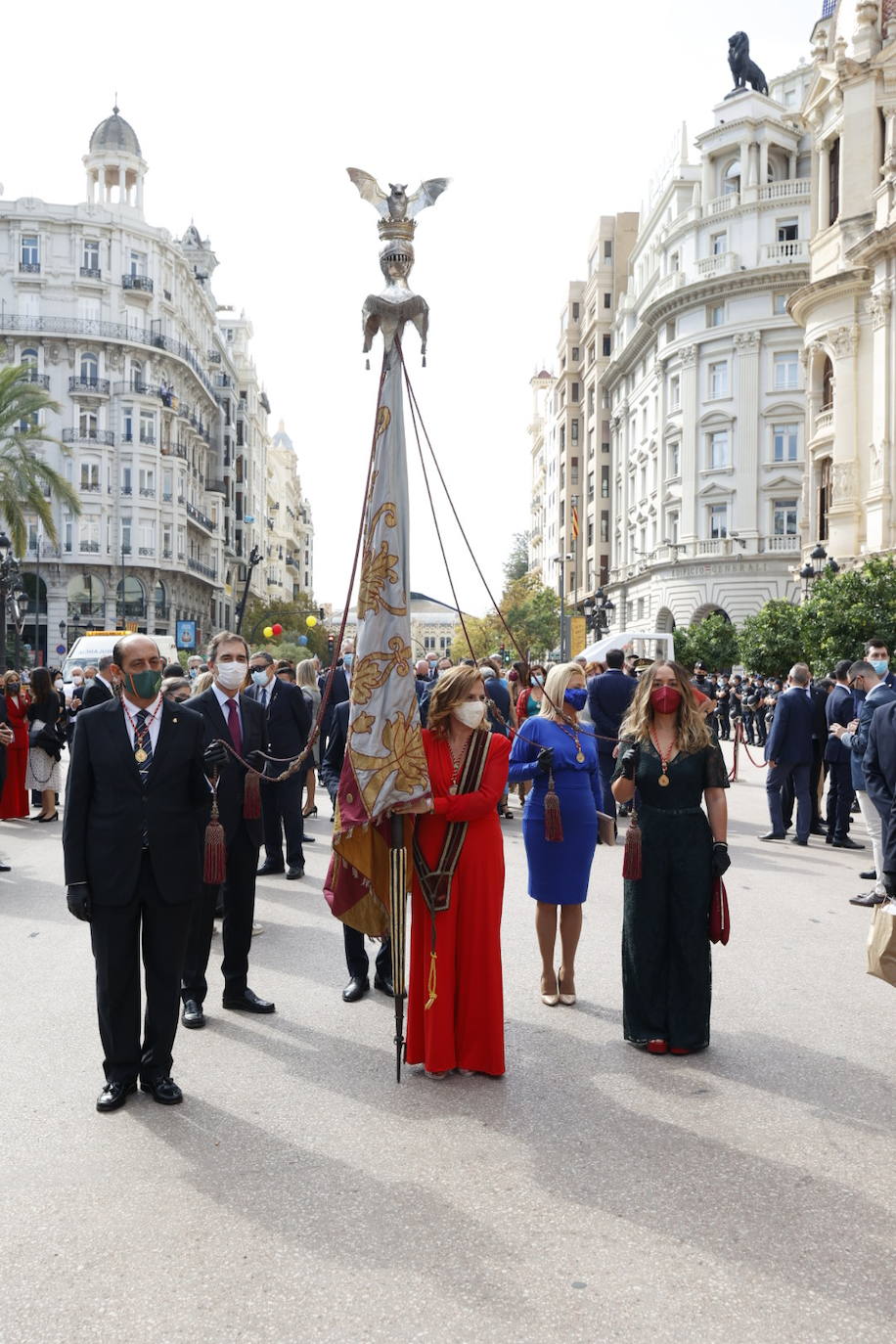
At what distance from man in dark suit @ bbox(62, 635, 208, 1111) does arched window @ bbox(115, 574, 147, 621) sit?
56.7 m

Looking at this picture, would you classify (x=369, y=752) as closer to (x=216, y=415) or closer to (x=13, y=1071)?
(x=13, y=1071)

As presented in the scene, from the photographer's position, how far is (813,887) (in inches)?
407

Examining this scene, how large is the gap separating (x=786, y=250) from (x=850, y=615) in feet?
99.9

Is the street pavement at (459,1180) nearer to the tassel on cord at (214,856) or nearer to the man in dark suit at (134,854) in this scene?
the man in dark suit at (134,854)

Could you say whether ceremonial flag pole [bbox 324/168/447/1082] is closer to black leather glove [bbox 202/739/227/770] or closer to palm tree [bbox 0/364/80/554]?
black leather glove [bbox 202/739/227/770]

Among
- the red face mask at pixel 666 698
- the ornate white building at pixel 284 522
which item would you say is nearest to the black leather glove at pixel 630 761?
the red face mask at pixel 666 698

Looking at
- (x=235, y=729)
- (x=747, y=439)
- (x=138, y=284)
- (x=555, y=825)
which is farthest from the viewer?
(x=138, y=284)

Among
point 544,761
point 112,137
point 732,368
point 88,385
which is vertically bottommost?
point 544,761

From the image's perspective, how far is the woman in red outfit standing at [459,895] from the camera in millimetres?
5242

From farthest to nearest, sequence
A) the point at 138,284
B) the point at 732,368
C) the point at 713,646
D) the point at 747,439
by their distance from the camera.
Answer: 1. the point at 138,284
2. the point at 732,368
3. the point at 747,439
4. the point at 713,646

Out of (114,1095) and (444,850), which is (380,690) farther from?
(114,1095)

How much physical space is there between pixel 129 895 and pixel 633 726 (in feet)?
8.71

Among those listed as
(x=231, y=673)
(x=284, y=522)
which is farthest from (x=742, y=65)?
(x=284, y=522)

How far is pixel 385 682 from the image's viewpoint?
18.1 feet
